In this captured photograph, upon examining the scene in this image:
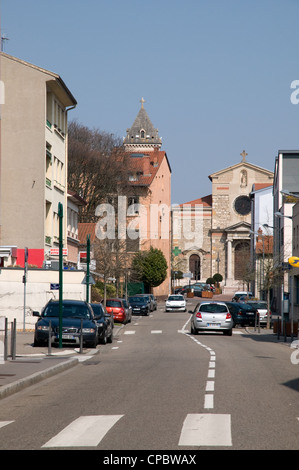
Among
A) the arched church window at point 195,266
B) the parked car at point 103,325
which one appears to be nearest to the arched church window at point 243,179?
the arched church window at point 195,266

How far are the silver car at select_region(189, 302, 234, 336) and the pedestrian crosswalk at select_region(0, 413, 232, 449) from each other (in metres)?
25.2

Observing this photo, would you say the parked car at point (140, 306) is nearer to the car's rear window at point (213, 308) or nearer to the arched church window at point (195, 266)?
the car's rear window at point (213, 308)

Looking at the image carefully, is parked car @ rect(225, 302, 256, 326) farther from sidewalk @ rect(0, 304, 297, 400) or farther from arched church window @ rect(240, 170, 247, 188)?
arched church window @ rect(240, 170, 247, 188)

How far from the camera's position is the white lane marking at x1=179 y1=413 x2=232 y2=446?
811 cm

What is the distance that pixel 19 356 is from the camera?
2064cm

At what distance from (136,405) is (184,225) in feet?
368

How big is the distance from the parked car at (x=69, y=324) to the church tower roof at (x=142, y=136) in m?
102

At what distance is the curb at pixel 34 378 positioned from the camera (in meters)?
12.8

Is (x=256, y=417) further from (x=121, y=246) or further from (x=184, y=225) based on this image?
(x=184, y=225)

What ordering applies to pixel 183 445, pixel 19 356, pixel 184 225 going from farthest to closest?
pixel 184 225 < pixel 19 356 < pixel 183 445

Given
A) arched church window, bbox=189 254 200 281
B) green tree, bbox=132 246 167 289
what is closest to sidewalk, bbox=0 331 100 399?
green tree, bbox=132 246 167 289

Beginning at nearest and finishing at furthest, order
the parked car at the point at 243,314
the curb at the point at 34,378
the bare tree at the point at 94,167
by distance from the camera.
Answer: the curb at the point at 34,378, the parked car at the point at 243,314, the bare tree at the point at 94,167

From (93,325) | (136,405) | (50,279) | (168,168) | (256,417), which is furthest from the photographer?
(168,168)

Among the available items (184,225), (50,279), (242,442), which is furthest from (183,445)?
(184,225)
